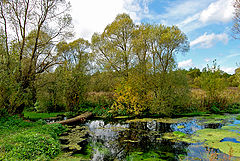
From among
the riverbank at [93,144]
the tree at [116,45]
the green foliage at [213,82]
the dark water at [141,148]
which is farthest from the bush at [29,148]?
the green foliage at [213,82]

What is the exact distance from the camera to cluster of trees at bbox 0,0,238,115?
962 centimetres

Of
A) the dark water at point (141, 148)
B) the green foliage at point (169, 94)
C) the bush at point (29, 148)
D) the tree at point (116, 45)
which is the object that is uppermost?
the tree at point (116, 45)

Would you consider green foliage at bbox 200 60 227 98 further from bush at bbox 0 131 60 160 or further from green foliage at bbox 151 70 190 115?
bush at bbox 0 131 60 160

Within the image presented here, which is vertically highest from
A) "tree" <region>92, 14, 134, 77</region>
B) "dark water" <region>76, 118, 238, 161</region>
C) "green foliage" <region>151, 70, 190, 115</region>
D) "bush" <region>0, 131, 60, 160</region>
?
"tree" <region>92, 14, 134, 77</region>

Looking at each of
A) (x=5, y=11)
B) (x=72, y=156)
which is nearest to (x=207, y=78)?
(x=72, y=156)

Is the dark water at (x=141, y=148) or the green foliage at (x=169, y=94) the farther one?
the green foliage at (x=169, y=94)

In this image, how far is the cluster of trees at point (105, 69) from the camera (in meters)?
9.62

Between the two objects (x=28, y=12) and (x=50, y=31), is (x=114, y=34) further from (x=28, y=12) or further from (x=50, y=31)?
(x=28, y=12)

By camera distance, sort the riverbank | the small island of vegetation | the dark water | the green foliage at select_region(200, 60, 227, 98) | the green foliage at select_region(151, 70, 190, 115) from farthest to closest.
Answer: the green foliage at select_region(200, 60, 227, 98) → the green foliage at select_region(151, 70, 190, 115) → the small island of vegetation → the dark water → the riverbank

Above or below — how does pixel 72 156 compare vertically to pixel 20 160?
below

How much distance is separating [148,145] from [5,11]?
13.2 m

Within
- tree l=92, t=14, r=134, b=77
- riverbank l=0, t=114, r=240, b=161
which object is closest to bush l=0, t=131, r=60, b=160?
riverbank l=0, t=114, r=240, b=161

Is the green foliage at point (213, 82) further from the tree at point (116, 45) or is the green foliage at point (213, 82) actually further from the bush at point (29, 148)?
the bush at point (29, 148)

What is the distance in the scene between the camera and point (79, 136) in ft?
26.0
